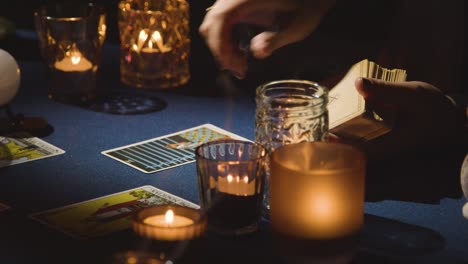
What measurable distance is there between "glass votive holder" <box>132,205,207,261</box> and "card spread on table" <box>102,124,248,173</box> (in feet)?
1.11

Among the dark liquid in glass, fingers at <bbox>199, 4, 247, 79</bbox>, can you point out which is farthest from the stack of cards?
fingers at <bbox>199, 4, 247, 79</bbox>

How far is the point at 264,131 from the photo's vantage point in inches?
48.7

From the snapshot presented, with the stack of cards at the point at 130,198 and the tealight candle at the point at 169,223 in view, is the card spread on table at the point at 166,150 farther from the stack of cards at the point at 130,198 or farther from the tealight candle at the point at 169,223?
the tealight candle at the point at 169,223

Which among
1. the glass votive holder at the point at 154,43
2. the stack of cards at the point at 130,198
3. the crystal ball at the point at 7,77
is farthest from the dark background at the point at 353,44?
the crystal ball at the point at 7,77

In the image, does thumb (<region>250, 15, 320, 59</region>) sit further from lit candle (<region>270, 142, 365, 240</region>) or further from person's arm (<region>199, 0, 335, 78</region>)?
lit candle (<region>270, 142, 365, 240</region>)

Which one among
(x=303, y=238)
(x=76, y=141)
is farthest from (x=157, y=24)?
(x=303, y=238)

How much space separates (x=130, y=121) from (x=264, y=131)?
0.46m

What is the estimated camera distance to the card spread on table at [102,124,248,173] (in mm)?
1397

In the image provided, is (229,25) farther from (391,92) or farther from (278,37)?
(391,92)

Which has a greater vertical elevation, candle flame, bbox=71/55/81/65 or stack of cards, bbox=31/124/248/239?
candle flame, bbox=71/55/81/65

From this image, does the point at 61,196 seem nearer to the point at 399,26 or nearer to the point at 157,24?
the point at 157,24

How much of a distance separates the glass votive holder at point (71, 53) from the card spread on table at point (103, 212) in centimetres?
52

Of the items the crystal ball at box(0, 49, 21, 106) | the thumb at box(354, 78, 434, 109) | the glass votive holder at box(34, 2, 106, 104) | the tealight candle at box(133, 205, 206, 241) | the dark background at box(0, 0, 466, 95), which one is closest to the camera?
the tealight candle at box(133, 205, 206, 241)

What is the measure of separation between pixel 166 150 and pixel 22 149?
25 centimetres
